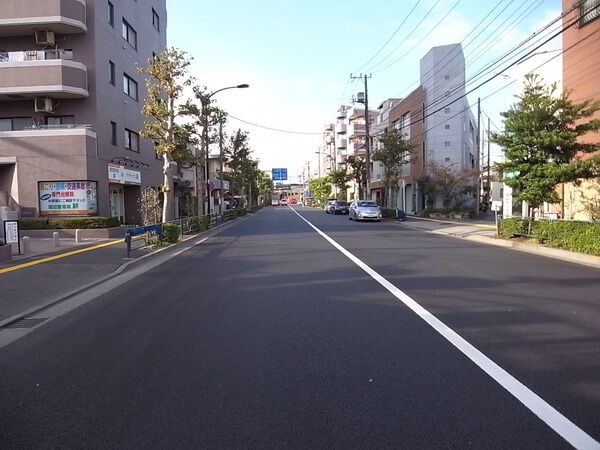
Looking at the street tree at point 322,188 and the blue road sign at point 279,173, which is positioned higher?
the blue road sign at point 279,173

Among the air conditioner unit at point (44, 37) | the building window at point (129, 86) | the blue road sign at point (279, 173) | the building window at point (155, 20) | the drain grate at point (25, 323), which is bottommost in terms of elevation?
the drain grate at point (25, 323)

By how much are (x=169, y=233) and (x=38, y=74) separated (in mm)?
10793

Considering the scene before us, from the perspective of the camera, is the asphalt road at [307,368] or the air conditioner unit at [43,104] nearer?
the asphalt road at [307,368]

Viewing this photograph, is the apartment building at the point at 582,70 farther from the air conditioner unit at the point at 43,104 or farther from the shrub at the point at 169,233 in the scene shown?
the air conditioner unit at the point at 43,104

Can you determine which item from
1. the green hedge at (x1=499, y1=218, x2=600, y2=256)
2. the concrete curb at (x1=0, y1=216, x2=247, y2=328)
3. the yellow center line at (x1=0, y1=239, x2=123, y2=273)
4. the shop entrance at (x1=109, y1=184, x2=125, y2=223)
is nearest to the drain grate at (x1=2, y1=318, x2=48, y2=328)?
the concrete curb at (x1=0, y1=216, x2=247, y2=328)

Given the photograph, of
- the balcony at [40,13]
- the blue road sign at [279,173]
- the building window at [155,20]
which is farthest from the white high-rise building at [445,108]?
the blue road sign at [279,173]

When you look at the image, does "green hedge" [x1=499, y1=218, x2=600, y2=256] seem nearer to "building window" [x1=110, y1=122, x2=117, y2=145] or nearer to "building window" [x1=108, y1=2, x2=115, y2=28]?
"building window" [x1=110, y1=122, x2=117, y2=145]

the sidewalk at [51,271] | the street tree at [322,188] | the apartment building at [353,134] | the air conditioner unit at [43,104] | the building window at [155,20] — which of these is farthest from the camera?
the street tree at [322,188]

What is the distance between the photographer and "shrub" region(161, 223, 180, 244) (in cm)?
1880

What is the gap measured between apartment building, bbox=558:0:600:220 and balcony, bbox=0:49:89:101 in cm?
2076

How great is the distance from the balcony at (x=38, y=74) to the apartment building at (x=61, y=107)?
1.8 inches

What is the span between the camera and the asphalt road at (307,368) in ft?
12.1

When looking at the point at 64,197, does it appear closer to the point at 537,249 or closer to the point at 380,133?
the point at 537,249

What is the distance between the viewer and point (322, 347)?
575 cm
